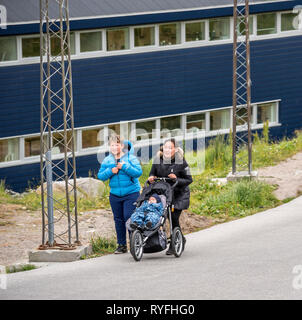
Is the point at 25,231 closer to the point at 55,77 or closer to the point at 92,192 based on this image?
the point at 92,192

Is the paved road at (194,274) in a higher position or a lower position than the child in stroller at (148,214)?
lower

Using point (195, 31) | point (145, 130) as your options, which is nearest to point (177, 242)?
point (145, 130)

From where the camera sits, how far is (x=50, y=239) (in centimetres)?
1098

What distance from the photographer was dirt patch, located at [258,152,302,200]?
586 inches

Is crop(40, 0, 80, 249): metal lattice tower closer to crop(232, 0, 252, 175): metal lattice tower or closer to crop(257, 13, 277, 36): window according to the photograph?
crop(232, 0, 252, 175): metal lattice tower

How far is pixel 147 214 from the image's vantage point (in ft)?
33.3

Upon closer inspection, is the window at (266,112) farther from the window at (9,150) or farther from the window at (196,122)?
the window at (9,150)

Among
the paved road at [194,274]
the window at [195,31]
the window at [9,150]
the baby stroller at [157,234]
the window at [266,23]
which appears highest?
the window at [266,23]

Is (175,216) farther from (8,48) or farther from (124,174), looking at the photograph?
(8,48)

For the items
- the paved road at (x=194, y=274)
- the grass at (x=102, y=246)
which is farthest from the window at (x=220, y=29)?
the grass at (x=102, y=246)

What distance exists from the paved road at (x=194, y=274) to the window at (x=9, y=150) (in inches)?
395

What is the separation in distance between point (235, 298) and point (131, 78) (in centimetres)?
1564

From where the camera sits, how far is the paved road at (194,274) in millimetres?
8406
